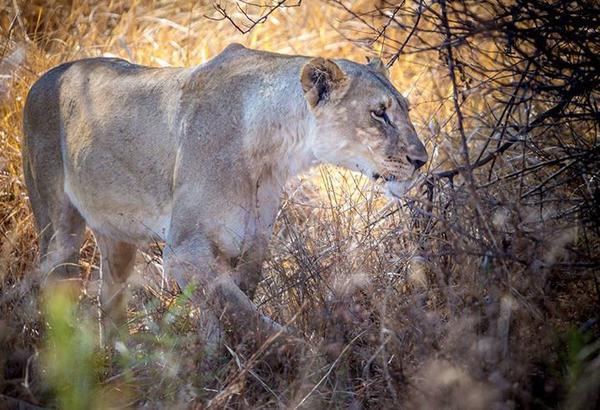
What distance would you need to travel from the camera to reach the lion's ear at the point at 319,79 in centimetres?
406

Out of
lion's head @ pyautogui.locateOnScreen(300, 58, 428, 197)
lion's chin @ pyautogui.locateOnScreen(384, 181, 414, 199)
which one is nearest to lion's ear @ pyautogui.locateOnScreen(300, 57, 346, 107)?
lion's head @ pyautogui.locateOnScreen(300, 58, 428, 197)

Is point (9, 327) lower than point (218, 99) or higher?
lower

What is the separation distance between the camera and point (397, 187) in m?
4.14

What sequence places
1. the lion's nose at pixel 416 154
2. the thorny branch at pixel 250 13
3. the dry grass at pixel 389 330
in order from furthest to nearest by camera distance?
1. the lion's nose at pixel 416 154
2. the thorny branch at pixel 250 13
3. the dry grass at pixel 389 330

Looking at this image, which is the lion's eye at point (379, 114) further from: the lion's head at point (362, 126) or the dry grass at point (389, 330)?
the dry grass at point (389, 330)

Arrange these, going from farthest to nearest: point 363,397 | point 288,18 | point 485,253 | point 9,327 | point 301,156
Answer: point 288,18 → point 301,156 → point 9,327 → point 363,397 → point 485,253

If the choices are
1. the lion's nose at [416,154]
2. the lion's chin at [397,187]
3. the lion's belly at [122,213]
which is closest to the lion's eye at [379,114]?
the lion's nose at [416,154]

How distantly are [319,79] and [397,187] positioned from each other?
0.62 m

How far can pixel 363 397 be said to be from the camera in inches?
135

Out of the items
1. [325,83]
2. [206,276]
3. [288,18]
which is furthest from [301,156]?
[288,18]

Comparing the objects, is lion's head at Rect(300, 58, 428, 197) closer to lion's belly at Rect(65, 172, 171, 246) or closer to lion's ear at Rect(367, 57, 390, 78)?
lion's ear at Rect(367, 57, 390, 78)

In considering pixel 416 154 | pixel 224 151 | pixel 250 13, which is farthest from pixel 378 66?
pixel 250 13

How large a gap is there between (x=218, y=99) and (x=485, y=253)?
1699 mm

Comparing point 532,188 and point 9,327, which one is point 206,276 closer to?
point 9,327
